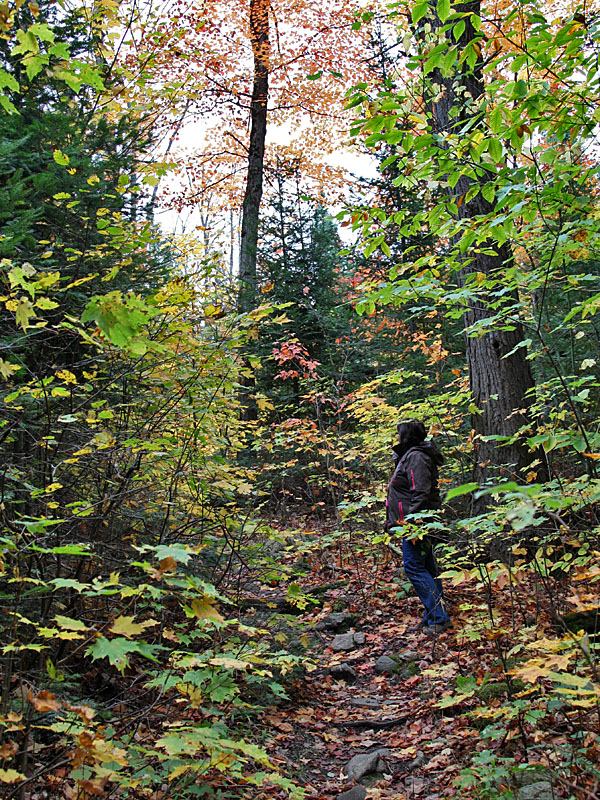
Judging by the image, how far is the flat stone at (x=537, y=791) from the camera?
2.47 metres

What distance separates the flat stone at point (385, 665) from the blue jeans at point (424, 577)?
1.87 ft

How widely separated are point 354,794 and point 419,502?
281 cm

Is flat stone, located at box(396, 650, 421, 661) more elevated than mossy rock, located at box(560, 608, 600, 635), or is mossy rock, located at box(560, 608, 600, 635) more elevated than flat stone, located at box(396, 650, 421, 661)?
mossy rock, located at box(560, 608, 600, 635)

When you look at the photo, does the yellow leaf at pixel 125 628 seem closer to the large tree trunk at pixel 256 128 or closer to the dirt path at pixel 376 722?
the dirt path at pixel 376 722

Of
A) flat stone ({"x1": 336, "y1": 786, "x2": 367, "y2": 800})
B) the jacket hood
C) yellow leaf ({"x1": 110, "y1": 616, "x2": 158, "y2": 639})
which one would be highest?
the jacket hood

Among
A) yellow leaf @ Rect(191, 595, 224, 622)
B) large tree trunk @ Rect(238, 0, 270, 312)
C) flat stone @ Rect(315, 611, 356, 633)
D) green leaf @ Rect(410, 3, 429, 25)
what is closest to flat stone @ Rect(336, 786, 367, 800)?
yellow leaf @ Rect(191, 595, 224, 622)

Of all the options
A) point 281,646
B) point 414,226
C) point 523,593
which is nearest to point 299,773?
point 281,646

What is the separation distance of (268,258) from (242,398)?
3142 mm

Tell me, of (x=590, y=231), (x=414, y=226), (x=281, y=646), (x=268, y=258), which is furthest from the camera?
(x=268, y=258)

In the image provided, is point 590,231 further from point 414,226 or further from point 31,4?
point 31,4

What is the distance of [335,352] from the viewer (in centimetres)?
1117

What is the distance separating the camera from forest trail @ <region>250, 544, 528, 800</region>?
3371mm

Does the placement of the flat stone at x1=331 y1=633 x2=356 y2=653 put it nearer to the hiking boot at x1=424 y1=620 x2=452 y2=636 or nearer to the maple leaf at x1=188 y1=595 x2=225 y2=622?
the hiking boot at x1=424 y1=620 x2=452 y2=636

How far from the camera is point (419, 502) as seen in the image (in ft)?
18.1
